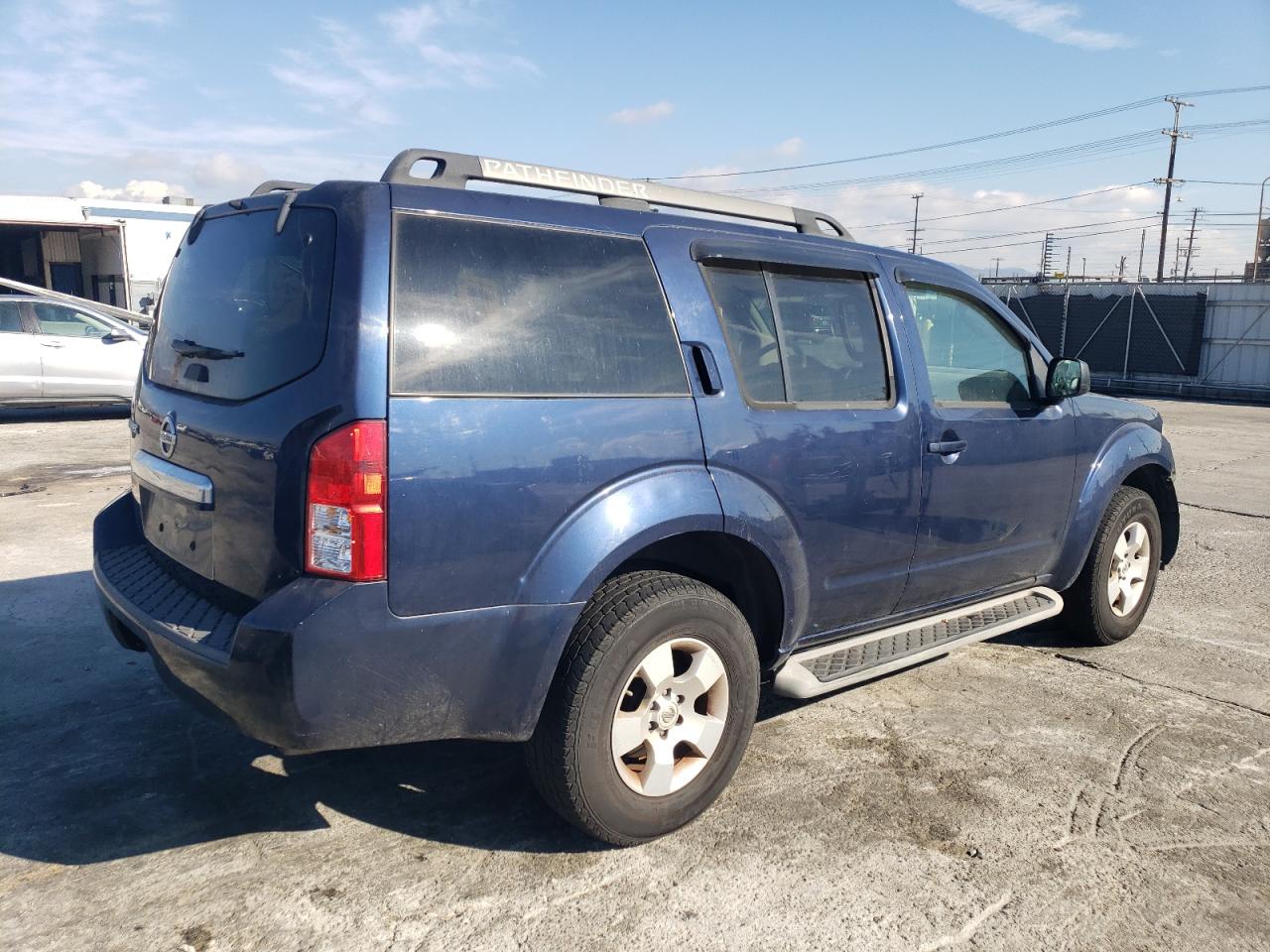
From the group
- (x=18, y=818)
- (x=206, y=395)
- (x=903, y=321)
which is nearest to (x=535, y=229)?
(x=206, y=395)

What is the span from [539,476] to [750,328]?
109cm

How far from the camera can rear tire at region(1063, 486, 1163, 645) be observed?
16.1 feet

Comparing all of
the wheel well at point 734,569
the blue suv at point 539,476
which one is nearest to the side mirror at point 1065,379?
the blue suv at point 539,476

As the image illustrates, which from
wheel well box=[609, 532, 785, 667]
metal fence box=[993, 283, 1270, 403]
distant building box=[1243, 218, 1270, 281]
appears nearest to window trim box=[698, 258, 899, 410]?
wheel well box=[609, 532, 785, 667]

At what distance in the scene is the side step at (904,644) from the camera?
3.50m

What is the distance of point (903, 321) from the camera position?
3.99m

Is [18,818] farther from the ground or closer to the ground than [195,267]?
closer to the ground

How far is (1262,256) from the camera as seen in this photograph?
42188 mm

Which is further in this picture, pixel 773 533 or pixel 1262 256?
pixel 1262 256

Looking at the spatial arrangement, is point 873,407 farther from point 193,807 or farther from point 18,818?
point 18,818

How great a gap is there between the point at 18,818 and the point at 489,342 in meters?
2.12

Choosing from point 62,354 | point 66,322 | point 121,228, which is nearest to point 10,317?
point 66,322

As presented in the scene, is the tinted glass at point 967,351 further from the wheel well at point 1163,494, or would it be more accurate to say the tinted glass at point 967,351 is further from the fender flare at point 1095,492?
the wheel well at point 1163,494

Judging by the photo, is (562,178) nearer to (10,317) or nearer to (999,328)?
(999,328)
